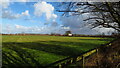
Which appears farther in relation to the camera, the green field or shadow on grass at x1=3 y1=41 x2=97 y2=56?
shadow on grass at x1=3 y1=41 x2=97 y2=56

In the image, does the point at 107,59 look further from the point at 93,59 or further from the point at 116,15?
the point at 116,15

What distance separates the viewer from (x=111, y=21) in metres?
8.81

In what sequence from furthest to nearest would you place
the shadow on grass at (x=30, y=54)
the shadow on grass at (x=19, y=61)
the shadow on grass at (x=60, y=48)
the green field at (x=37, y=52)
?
1. the shadow on grass at (x=60, y=48)
2. the green field at (x=37, y=52)
3. the shadow on grass at (x=30, y=54)
4. the shadow on grass at (x=19, y=61)

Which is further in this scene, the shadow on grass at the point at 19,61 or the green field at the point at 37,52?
the green field at the point at 37,52

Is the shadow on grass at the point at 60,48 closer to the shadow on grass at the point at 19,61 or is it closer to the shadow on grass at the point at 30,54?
the shadow on grass at the point at 30,54

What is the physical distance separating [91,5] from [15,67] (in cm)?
579

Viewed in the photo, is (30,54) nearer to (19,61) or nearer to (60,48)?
(19,61)

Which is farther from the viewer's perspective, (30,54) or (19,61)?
(30,54)

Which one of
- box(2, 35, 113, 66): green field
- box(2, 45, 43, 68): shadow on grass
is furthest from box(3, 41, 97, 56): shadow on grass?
box(2, 45, 43, 68): shadow on grass

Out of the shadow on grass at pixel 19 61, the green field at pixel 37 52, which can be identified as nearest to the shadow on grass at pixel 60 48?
the green field at pixel 37 52

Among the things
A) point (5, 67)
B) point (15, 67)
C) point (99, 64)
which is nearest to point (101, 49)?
point (99, 64)

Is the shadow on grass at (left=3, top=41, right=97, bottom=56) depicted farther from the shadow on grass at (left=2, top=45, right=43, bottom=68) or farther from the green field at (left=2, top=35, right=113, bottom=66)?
the shadow on grass at (left=2, top=45, right=43, bottom=68)

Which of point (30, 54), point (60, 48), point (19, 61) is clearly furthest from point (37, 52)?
point (19, 61)

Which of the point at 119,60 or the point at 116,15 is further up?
the point at 116,15
